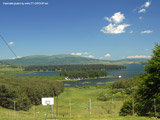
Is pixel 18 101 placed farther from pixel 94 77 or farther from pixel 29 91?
pixel 94 77

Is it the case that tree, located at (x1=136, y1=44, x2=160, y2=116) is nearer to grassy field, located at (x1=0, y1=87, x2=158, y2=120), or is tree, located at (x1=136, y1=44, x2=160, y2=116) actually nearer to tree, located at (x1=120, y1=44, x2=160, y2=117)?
tree, located at (x1=120, y1=44, x2=160, y2=117)

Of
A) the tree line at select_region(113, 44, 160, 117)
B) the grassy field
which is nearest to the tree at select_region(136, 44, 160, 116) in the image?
the tree line at select_region(113, 44, 160, 117)

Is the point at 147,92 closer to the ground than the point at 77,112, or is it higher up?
higher up

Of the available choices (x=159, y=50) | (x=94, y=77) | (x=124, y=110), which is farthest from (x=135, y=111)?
(x=94, y=77)

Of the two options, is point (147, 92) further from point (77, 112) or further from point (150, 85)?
point (77, 112)

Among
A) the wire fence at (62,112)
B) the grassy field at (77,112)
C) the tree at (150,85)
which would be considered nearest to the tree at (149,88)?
the tree at (150,85)

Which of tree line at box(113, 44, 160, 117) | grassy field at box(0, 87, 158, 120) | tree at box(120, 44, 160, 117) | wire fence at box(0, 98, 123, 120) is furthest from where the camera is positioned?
wire fence at box(0, 98, 123, 120)

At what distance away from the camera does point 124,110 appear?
2167 cm

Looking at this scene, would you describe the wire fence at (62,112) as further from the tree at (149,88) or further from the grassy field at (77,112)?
the tree at (149,88)

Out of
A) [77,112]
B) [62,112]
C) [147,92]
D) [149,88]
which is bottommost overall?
[77,112]

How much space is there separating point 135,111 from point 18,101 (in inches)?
1428

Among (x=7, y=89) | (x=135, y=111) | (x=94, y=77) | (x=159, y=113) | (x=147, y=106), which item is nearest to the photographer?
(x=159, y=113)

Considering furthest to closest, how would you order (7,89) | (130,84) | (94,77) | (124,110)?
1. (94,77)
2. (130,84)
3. (7,89)
4. (124,110)

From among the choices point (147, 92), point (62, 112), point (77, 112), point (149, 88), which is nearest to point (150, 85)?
point (149, 88)
